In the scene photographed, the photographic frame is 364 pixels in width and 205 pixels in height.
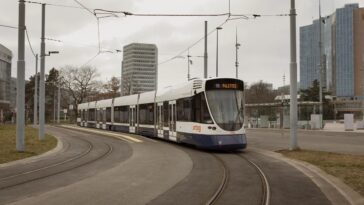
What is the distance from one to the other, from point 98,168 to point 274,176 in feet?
17.7

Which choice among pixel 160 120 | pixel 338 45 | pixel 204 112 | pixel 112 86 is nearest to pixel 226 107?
pixel 204 112

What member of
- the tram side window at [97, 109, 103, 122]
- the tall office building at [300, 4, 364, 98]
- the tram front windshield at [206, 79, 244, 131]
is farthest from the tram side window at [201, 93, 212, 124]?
the tall office building at [300, 4, 364, 98]

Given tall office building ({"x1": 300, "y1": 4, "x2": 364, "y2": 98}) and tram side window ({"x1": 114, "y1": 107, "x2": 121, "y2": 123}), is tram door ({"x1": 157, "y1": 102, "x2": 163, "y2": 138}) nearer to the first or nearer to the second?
tram side window ({"x1": 114, "y1": 107, "x2": 121, "y2": 123})

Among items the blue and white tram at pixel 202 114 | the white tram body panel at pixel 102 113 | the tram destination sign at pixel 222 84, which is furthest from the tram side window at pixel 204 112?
the white tram body panel at pixel 102 113

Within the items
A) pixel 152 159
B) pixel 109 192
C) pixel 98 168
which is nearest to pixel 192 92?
pixel 152 159

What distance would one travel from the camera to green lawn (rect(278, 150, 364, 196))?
12634mm

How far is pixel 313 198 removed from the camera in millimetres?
10312

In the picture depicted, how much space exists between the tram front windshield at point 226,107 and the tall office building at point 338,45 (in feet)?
154

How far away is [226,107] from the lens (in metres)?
21.2

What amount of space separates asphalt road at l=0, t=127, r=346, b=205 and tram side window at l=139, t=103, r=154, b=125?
1138 cm

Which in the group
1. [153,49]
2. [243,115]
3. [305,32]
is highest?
[305,32]

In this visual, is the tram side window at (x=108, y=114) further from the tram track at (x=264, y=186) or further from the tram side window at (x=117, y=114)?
the tram track at (x=264, y=186)

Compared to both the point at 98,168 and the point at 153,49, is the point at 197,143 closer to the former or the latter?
the point at 98,168

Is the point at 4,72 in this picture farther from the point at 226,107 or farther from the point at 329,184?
the point at 329,184
